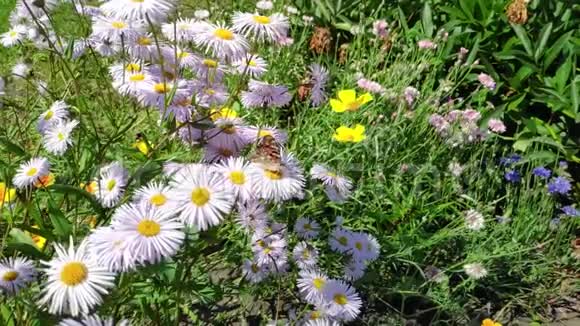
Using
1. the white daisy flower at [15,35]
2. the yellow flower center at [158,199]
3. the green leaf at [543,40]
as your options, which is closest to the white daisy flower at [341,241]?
the yellow flower center at [158,199]

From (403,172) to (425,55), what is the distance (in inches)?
22.6

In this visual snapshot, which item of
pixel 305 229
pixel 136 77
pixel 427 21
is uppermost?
pixel 427 21

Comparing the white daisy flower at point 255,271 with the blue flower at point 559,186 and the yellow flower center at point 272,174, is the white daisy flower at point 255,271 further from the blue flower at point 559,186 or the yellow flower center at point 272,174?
the blue flower at point 559,186

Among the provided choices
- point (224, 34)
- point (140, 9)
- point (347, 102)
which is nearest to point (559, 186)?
point (347, 102)

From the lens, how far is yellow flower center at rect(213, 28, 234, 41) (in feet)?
4.68

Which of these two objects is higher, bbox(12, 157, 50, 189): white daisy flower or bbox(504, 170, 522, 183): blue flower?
bbox(12, 157, 50, 189): white daisy flower

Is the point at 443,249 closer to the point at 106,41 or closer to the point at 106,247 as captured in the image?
the point at 106,41

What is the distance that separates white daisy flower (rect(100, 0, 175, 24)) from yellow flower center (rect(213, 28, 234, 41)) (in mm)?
160

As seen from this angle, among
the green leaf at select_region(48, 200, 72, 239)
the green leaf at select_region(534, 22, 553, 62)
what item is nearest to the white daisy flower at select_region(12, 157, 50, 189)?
the green leaf at select_region(48, 200, 72, 239)

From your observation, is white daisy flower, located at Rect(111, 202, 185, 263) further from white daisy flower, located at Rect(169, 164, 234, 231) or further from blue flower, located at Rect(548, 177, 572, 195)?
blue flower, located at Rect(548, 177, 572, 195)

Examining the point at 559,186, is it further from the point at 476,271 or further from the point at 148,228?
the point at 148,228

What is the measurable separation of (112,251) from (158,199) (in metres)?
0.15

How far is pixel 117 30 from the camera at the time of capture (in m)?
1.55

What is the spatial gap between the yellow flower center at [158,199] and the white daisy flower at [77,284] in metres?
0.13
